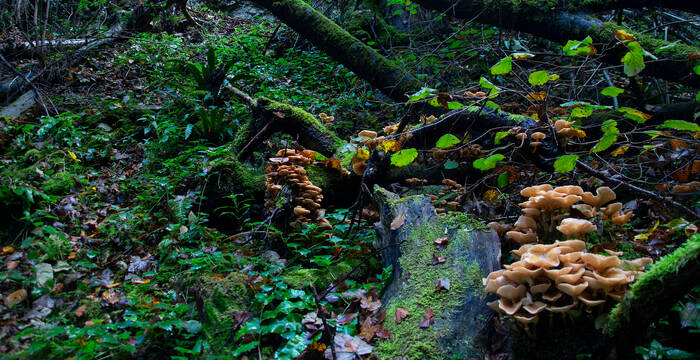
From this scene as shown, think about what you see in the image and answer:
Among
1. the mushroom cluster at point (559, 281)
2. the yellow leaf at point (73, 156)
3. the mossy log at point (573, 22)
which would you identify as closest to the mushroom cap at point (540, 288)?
the mushroom cluster at point (559, 281)

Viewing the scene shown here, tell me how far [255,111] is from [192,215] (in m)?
1.69

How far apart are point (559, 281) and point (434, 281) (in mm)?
1017

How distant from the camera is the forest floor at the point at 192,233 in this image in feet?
8.24

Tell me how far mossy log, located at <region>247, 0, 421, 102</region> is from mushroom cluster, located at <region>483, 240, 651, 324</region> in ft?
15.0

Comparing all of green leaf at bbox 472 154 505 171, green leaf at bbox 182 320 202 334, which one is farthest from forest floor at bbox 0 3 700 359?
green leaf at bbox 472 154 505 171

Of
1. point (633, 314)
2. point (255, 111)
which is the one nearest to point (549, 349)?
point (633, 314)

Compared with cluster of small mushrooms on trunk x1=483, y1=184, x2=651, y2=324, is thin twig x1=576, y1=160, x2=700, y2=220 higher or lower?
lower

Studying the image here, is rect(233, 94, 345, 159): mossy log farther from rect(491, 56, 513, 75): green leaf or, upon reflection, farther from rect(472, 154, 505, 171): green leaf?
rect(491, 56, 513, 75): green leaf

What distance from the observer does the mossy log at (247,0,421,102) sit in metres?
6.77

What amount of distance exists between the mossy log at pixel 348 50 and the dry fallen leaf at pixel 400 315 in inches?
167

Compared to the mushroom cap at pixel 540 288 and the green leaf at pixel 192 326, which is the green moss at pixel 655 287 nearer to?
the mushroom cap at pixel 540 288

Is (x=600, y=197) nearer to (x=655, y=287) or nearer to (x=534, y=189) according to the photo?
(x=534, y=189)

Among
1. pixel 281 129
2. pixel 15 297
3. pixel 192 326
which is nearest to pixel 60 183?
pixel 15 297

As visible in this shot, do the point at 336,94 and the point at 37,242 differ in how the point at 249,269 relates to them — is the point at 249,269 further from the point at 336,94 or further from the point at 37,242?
the point at 336,94
